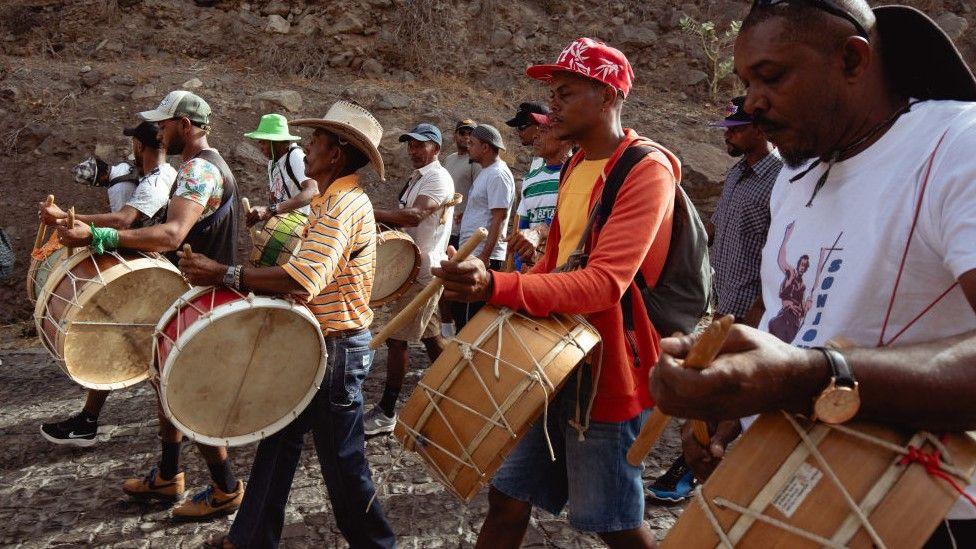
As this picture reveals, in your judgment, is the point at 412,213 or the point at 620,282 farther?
the point at 412,213

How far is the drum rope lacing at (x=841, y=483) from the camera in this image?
1.13 meters

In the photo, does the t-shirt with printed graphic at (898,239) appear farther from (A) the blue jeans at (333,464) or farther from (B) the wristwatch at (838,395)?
(A) the blue jeans at (333,464)

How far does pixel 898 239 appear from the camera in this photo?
1321 mm

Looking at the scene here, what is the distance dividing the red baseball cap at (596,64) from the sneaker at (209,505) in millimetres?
2836

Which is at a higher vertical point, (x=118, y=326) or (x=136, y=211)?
(x=136, y=211)

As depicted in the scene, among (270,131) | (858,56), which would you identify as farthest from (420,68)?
(858,56)

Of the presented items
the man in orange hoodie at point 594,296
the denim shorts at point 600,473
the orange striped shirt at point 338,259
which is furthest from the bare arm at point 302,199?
the denim shorts at point 600,473

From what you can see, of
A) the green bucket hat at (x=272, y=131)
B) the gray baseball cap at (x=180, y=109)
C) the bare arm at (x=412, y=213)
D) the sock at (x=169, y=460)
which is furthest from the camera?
the green bucket hat at (x=272, y=131)

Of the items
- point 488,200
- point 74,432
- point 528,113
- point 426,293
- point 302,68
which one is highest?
point 426,293

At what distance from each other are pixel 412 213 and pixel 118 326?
7.76 feet

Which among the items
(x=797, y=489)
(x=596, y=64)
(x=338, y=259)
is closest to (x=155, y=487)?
(x=338, y=259)

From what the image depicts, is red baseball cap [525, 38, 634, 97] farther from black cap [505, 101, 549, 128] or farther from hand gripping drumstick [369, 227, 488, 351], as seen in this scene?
black cap [505, 101, 549, 128]

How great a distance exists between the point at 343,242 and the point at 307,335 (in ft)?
1.41

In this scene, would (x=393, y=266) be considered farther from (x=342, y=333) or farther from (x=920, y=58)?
(x=920, y=58)
